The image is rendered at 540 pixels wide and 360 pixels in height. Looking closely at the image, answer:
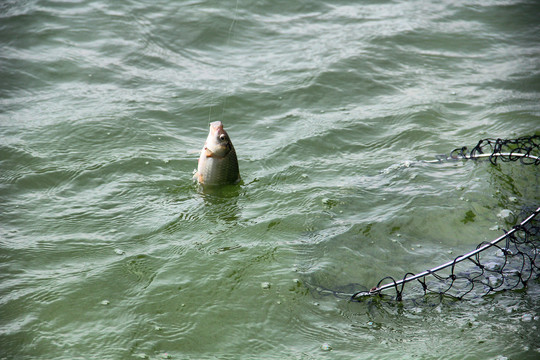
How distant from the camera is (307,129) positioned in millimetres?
7922

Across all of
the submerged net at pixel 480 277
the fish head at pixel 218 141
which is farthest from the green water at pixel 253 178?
the fish head at pixel 218 141

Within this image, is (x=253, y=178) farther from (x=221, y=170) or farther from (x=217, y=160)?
(x=217, y=160)

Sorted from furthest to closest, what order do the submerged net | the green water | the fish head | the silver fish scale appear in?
the silver fish scale → the fish head → the submerged net → the green water

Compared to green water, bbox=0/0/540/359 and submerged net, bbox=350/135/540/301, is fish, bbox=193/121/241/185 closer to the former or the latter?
green water, bbox=0/0/540/359

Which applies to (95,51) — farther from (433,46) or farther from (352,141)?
(433,46)

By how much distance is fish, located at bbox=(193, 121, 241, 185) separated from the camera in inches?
231

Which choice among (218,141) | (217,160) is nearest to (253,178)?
(217,160)

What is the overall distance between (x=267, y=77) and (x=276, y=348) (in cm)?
599

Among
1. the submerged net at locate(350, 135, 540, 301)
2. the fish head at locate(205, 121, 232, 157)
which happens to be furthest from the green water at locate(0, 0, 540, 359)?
the fish head at locate(205, 121, 232, 157)

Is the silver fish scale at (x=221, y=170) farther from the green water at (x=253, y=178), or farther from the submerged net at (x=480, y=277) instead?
the submerged net at (x=480, y=277)

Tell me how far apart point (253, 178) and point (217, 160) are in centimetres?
86

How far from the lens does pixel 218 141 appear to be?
5.85 m

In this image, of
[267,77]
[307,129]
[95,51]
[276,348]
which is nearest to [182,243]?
[276,348]

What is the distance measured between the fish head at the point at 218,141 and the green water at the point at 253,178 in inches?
10.6
